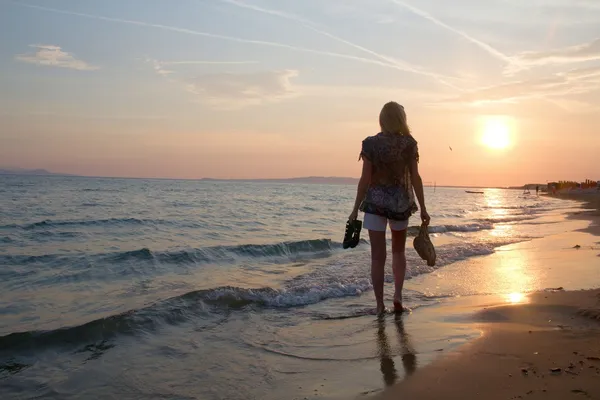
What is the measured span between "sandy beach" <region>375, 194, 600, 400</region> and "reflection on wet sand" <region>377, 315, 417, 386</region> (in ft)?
0.32

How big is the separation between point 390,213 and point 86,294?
4.20m

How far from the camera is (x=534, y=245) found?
1102 cm

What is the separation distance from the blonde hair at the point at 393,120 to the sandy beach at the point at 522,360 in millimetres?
1846

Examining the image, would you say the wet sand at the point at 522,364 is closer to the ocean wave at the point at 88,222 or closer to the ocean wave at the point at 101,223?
the ocean wave at the point at 101,223

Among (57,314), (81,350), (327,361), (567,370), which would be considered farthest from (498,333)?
(57,314)

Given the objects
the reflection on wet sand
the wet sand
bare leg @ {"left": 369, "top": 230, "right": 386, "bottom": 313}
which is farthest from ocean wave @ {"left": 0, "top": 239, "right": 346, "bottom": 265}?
the wet sand

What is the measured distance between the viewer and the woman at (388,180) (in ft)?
15.2

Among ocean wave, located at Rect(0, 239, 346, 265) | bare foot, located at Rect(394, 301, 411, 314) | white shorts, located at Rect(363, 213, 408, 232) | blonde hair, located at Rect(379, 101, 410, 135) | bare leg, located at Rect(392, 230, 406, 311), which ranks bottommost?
ocean wave, located at Rect(0, 239, 346, 265)

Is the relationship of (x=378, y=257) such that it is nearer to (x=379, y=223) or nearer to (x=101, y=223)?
(x=379, y=223)

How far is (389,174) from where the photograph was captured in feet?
15.3

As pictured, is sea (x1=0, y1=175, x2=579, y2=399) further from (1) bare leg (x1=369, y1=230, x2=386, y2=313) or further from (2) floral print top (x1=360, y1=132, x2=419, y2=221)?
(2) floral print top (x1=360, y1=132, x2=419, y2=221)

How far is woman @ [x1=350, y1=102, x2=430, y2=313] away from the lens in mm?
4629

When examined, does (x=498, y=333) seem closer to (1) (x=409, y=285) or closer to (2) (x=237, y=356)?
(2) (x=237, y=356)

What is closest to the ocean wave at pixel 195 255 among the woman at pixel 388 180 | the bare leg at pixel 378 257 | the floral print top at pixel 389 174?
the bare leg at pixel 378 257
